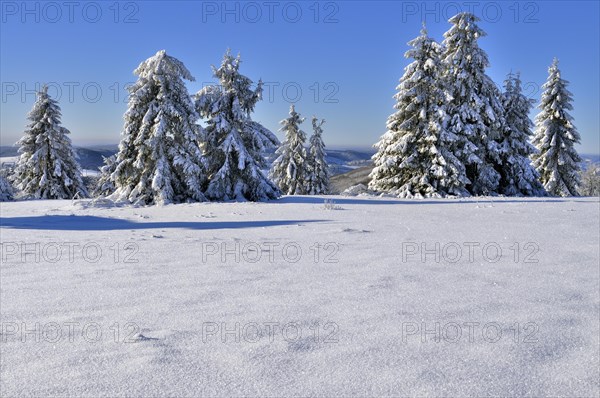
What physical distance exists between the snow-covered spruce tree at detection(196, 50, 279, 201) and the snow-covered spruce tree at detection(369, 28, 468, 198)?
279 inches

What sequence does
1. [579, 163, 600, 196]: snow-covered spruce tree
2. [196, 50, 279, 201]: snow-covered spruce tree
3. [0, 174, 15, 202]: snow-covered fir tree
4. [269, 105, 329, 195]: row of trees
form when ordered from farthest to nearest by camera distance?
[579, 163, 600, 196]: snow-covered spruce tree
[269, 105, 329, 195]: row of trees
[0, 174, 15, 202]: snow-covered fir tree
[196, 50, 279, 201]: snow-covered spruce tree

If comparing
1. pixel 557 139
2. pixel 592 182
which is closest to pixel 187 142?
pixel 557 139

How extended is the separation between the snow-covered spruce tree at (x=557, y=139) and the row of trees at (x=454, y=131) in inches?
227

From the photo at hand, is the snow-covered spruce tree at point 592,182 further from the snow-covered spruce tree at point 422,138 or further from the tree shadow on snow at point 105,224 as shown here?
the tree shadow on snow at point 105,224

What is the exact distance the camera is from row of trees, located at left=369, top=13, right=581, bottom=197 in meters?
21.2

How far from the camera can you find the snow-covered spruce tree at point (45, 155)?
29.5m

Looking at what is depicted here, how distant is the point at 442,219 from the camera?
9.57 metres

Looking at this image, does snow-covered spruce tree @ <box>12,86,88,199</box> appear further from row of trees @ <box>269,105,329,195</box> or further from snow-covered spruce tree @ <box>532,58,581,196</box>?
snow-covered spruce tree @ <box>532,58,581,196</box>

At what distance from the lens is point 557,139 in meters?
31.4

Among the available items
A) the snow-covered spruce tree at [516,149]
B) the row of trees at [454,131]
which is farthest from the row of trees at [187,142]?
the snow-covered spruce tree at [516,149]

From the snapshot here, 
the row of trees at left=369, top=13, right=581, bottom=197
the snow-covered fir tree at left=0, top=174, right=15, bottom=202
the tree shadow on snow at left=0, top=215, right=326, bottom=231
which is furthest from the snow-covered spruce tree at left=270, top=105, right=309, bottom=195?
the tree shadow on snow at left=0, top=215, right=326, bottom=231

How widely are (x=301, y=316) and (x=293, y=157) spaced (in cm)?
3523

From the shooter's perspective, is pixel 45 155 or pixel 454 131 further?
pixel 45 155

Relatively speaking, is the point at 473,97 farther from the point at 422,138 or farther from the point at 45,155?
the point at 45,155
